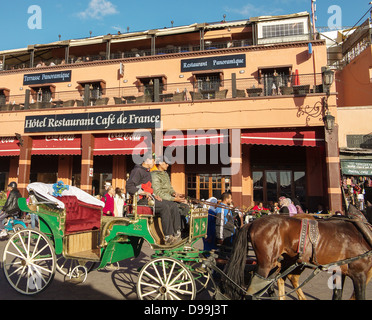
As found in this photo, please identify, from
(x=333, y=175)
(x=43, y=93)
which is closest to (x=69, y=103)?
(x=43, y=93)

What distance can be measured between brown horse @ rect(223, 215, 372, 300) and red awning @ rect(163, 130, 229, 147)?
9.26 m

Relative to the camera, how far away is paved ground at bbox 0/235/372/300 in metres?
4.56

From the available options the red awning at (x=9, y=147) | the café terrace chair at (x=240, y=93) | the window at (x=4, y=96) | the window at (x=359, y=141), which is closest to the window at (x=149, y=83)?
the café terrace chair at (x=240, y=93)

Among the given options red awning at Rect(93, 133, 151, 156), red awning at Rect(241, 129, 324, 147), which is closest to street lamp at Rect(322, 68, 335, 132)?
red awning at Rect(241, 129, 324, 147)

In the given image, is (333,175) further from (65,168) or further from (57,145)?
(65,168)

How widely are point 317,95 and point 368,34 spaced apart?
8.13 metres

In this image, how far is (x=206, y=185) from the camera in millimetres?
15922

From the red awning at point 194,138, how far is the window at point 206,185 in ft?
10.3

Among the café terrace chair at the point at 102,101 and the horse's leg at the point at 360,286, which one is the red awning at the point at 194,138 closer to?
the café terrace chair at the point at 102,101

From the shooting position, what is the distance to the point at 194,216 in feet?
15.4

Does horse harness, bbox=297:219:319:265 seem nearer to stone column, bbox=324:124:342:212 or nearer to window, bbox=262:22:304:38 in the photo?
stone column, bbox=324:124:342:212

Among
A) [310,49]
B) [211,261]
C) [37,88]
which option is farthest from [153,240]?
[37,88]

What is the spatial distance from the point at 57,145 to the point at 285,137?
12.3 metres
